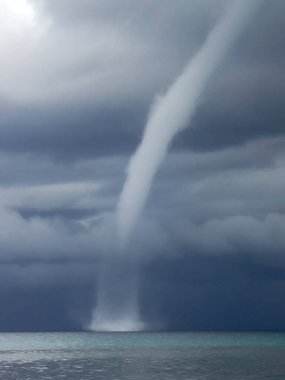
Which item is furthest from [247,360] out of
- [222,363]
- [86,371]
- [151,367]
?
[86,371]

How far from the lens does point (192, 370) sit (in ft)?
340

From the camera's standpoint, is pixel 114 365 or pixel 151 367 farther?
pixel 114 365

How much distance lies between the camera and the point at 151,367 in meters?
110

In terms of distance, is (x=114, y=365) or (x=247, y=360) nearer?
(x=114, y=365)

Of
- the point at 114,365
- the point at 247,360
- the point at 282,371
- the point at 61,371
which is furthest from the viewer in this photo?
the point at 247,360

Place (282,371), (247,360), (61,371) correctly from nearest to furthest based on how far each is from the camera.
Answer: (282,371), (61,371), (247,360)

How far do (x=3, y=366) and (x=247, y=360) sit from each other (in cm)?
3732

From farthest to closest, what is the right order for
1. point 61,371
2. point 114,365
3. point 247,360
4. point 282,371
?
point 247,360 → point 114,365 → point 61,371 → point 282,371

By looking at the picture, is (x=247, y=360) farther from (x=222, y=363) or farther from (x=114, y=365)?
(x=114, y=365)

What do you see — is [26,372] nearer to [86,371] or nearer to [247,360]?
[86,371]

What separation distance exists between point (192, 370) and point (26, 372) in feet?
70.8

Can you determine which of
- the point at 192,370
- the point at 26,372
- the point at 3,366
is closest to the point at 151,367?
the point at 192,370

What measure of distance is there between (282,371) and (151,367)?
19.1 metres

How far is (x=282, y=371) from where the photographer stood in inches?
3912
